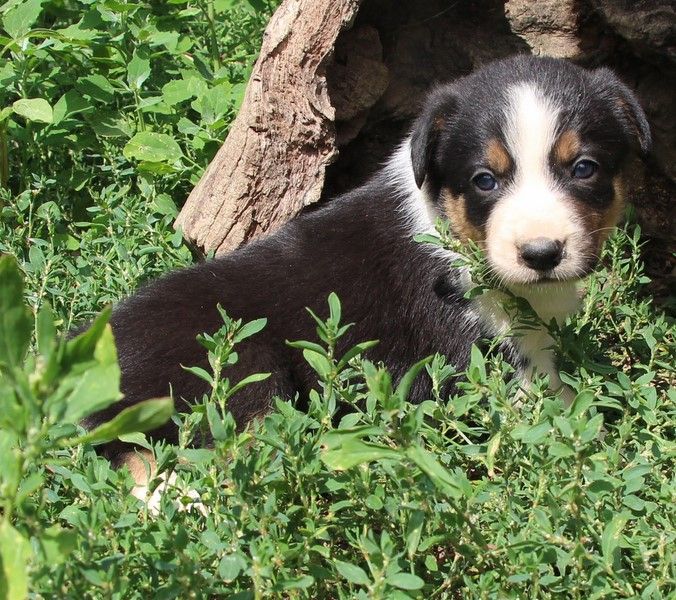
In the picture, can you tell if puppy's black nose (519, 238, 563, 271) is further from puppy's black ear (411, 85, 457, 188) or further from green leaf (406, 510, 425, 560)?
green leaf (406, 510, 425, 560)

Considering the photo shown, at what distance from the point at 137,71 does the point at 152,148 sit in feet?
1.52

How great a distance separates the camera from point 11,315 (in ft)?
5.66

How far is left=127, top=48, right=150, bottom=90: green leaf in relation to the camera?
512cm

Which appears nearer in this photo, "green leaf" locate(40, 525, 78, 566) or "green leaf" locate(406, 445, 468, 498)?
"green leaf" locate(40, 525, 78, 566)

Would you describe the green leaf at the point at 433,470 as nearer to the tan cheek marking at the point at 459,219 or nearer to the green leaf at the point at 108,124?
the tan cheek marking at the point at 459,219

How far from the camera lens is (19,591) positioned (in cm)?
168

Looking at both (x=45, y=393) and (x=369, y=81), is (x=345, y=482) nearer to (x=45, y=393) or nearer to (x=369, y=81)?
(x=45, y=393)

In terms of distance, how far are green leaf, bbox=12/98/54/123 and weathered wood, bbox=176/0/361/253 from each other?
784mm

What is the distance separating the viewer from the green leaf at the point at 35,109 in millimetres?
4715

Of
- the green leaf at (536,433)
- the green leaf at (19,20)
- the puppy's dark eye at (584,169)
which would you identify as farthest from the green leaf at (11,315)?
the green leaf at (19,20)

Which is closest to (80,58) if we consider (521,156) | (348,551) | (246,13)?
(246,13)

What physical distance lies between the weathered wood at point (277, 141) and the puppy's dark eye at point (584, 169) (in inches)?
53.4

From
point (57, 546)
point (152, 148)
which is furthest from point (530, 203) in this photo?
point (152, 148)

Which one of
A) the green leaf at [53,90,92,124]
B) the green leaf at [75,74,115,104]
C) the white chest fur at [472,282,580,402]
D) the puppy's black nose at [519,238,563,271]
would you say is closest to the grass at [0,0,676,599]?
the white chest fur at [472,282,580,402]
